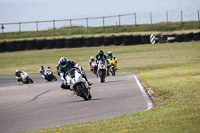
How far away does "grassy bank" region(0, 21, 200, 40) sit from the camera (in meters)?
54.5

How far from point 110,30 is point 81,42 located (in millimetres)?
8468

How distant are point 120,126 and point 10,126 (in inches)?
113

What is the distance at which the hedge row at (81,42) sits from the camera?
4759cm

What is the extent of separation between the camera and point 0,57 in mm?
47500

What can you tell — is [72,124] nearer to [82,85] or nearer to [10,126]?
[10,126]

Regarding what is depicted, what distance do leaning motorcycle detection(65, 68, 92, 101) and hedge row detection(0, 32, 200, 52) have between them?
110 ft

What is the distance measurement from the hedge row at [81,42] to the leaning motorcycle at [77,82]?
33.7 metres

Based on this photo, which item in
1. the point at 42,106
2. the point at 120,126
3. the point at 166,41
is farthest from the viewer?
the point at 166,41

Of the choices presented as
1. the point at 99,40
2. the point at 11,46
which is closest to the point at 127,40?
the point at 99,40

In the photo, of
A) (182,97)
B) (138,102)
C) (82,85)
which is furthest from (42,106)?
(182,97)

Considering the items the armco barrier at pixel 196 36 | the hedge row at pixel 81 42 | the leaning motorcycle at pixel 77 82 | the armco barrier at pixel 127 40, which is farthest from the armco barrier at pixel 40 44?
the leaning motorcycle at pixel 77 82

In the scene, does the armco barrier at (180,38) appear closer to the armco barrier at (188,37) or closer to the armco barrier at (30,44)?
the armco barrier at (188,37)

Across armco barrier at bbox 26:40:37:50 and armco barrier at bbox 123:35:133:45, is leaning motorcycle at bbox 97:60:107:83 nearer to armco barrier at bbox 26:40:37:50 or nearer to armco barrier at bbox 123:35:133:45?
armco barrier at bbox 123:35:133:45

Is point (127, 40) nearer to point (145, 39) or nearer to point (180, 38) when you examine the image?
point (145, 39)
